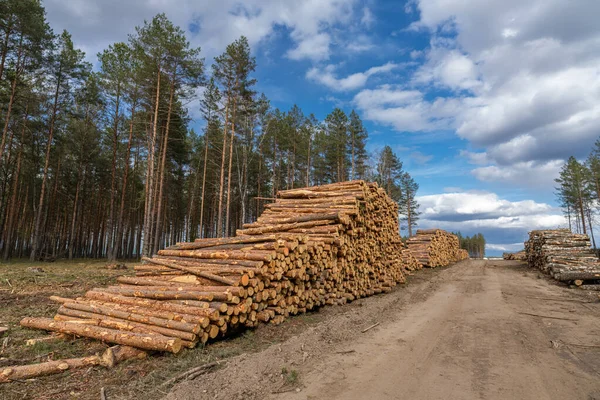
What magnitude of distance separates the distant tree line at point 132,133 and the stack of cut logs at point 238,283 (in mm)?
13433

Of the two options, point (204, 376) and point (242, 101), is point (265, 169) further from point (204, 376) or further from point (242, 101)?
point (204, 376)

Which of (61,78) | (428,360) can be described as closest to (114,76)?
(61,78)

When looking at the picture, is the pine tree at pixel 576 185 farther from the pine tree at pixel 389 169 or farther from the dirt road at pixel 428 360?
the dirt road at pixel 428 360

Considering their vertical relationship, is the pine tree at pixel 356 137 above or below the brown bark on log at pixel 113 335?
above

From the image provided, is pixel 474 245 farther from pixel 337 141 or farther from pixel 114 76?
pixel 114 76

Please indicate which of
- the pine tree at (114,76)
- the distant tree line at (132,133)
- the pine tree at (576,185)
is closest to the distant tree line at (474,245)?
the pine tree at (576,185)

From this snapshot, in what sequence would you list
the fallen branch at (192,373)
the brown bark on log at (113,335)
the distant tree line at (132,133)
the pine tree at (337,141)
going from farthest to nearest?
the pine tree at (337,141), the distant tree line at (132,133), the brown bark on log at (113,335), the fallen branch at (192,373)

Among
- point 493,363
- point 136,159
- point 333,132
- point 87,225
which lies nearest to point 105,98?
point 136,159

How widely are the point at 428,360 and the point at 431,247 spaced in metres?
21.2

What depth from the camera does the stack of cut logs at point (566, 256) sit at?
13211 mm

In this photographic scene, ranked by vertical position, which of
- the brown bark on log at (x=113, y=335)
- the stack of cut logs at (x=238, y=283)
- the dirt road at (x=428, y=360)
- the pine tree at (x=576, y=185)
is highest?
the pine tree at (x=576, y=185)

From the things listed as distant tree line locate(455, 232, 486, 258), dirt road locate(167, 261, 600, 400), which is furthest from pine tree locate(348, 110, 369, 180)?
distant tree line locate(455, 232, 486, 258)

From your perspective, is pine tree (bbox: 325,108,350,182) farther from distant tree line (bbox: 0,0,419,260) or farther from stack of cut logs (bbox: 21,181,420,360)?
stack of cut logs (bbox: 21,181,420,360)

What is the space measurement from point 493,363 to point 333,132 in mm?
32581
